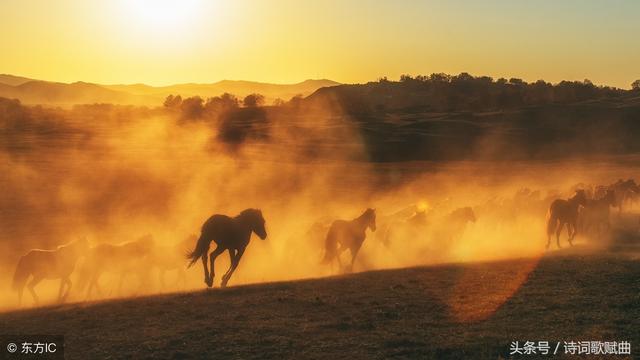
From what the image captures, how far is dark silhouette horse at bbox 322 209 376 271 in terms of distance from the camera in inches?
955

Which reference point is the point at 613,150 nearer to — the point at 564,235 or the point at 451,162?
the point at 451,162

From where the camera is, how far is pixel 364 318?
14.7 metres

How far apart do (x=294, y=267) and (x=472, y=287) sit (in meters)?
8.97

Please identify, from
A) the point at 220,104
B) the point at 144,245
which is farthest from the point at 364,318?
the point at 220,104

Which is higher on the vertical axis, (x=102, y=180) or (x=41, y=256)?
(x=102, y=180)

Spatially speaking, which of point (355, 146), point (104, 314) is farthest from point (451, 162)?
point (104, 314)

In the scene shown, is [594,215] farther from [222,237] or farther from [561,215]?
[222,237]

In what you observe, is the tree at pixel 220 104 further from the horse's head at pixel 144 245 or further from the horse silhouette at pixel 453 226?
the horse's head at pixel 144 245

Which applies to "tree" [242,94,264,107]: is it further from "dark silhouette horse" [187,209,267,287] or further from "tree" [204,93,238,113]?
"dark silhouette horse" [187,209,267,287]

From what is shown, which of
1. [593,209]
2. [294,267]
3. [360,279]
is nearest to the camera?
[360,279]

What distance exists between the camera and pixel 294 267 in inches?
992
